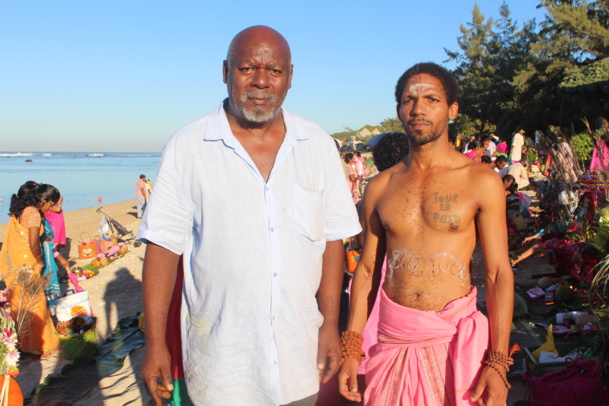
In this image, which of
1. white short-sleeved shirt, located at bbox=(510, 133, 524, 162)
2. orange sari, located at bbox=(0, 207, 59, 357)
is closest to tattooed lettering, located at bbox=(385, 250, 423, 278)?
orange sari, located at bbox=(0, 207, 59, 357)

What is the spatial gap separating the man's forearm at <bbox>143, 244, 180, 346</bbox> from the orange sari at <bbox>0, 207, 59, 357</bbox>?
444cm

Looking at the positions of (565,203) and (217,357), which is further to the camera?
(565,203)

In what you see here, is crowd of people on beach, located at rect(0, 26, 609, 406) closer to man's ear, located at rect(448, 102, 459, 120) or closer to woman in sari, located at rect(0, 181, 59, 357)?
man's ear, located at rect(448, 102, 459, 120)

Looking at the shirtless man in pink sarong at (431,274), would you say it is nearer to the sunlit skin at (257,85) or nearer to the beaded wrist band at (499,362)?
the beaded wrist band at (499,362)

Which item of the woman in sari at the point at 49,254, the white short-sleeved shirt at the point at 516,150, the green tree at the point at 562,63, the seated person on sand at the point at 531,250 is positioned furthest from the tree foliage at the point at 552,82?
the woman in sari at the point at 49,254

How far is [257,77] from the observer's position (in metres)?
2.13

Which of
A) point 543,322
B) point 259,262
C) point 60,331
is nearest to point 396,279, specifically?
point 259,262

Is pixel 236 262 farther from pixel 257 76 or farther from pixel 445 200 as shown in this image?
pixel 445 200

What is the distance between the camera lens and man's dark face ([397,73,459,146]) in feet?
8.57

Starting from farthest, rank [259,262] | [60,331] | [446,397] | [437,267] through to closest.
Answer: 1. [60,331]
2. [437,267]
3. [446,397]
4. [259,262]

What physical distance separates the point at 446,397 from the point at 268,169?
4.31 ft

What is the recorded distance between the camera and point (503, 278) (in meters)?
2.36

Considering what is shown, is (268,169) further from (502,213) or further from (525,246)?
(525,246)

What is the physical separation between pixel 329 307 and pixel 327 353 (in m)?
0.20
